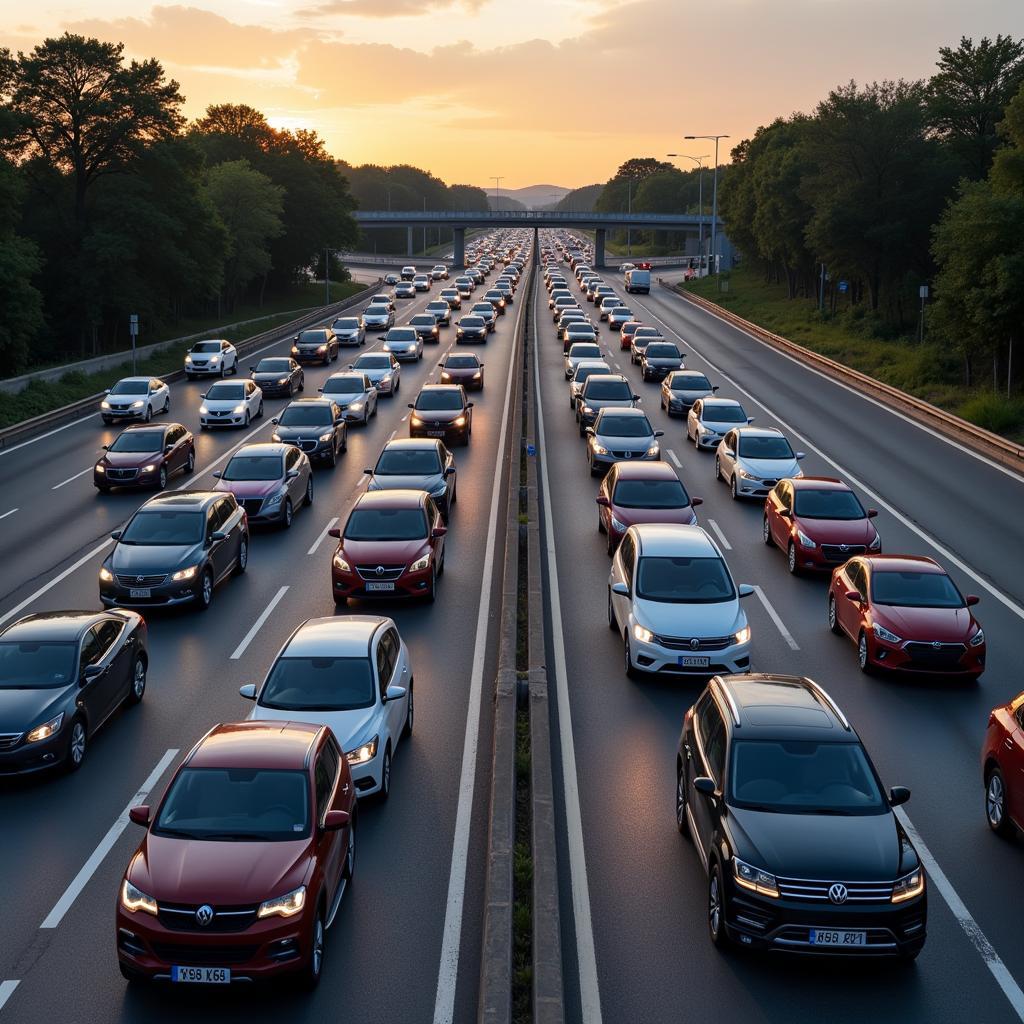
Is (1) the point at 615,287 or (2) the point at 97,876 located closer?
(2) the point at 97,876

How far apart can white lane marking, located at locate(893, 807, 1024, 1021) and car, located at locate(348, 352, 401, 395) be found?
34.5 meters

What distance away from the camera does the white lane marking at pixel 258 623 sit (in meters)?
18.0

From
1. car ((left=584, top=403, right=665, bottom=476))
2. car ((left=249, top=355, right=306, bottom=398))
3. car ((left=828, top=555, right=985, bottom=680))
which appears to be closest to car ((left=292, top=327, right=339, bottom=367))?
car ((left=249, top=355, right=306, bottom=398))

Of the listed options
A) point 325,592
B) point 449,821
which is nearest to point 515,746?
point 449,821

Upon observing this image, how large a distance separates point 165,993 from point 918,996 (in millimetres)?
5641

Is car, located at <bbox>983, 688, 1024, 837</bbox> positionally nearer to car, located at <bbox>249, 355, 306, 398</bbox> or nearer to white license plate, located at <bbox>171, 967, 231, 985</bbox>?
white license plate, located at <bbox>171, 967, 231, 985</bbox>

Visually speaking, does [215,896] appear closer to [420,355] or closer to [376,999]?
[376,999]

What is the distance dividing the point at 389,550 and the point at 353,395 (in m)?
20.0

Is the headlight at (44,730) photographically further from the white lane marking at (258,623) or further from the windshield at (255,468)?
the windshield at (255,468)

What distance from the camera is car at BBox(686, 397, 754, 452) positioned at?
34625 mm

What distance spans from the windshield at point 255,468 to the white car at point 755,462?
1035cm

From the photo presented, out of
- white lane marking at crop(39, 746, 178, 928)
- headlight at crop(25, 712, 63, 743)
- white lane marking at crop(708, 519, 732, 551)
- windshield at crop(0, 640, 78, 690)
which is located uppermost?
windshield at crop(0, 640, 78, 690)

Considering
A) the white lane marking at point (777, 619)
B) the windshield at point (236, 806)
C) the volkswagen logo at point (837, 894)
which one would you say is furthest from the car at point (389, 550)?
the volkswagen logo at point (837, 894)

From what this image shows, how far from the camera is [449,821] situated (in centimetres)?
1241
